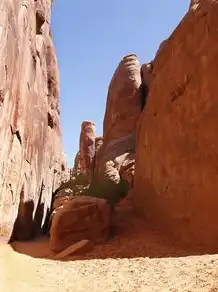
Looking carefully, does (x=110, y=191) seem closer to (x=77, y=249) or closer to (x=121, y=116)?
(x=77, y=249)

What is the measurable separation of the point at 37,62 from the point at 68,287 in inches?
433

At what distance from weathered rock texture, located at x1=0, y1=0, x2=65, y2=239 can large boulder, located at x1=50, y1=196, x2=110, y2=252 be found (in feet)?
5.17

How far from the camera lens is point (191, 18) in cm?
945

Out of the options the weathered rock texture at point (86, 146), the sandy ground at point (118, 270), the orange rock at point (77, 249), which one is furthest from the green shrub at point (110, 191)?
the weathered rock texture at point (86, 146)

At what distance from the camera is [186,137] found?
8.38m

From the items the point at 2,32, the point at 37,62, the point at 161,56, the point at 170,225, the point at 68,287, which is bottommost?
the point at 68,287

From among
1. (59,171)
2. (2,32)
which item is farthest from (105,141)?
(2,32)

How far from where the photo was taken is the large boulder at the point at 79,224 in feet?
28.5

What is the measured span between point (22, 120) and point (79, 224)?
13.8 feet

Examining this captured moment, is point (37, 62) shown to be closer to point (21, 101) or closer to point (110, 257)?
point (21, 101)

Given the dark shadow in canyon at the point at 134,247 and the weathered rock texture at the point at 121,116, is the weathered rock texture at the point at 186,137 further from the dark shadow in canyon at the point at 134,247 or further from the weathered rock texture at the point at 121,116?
the weathered rock texture at the point at 121,116

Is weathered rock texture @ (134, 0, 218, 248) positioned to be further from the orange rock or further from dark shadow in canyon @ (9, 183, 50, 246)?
dark shadow in canyon @ (9, 183, 50, 246)

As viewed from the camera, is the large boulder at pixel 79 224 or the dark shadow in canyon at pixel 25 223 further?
the dark shadow in canyon at pixel 25 223

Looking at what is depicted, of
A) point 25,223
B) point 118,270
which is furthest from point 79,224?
point 25,223
